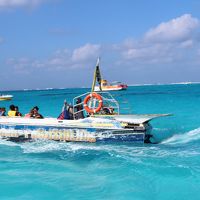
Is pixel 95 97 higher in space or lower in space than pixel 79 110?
higher

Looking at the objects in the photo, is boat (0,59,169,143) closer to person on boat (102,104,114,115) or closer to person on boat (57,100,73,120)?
person on boat (102,104,114,115)

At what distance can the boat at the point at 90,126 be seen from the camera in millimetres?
→ 14953

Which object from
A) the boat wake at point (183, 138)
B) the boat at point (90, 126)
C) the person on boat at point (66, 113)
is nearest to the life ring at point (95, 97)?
the boat at point (90, 126)

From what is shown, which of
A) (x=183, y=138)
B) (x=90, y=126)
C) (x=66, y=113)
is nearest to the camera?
(x=90, y=126)

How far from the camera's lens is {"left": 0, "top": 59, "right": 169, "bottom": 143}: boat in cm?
1495

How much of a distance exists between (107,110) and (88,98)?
1022mm

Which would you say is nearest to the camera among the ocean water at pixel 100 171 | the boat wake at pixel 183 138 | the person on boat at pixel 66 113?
the ocean water at pixel 100 171

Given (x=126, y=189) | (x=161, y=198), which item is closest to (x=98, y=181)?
(x=126, y=189)

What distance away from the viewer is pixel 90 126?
1534cm

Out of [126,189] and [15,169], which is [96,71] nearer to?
[15,169]

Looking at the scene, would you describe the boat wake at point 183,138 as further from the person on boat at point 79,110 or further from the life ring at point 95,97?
the person on boat at point 79,110

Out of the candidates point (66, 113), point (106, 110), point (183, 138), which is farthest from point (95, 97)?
point (183, 138)

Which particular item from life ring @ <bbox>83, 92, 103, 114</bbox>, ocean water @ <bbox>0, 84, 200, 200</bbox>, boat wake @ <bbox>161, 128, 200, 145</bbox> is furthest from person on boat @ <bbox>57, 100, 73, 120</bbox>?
boat wake @ <bbox>161, 128, 200, 145</bbox>

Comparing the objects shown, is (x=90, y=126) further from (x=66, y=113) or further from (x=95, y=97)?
(x=95, y=97)
